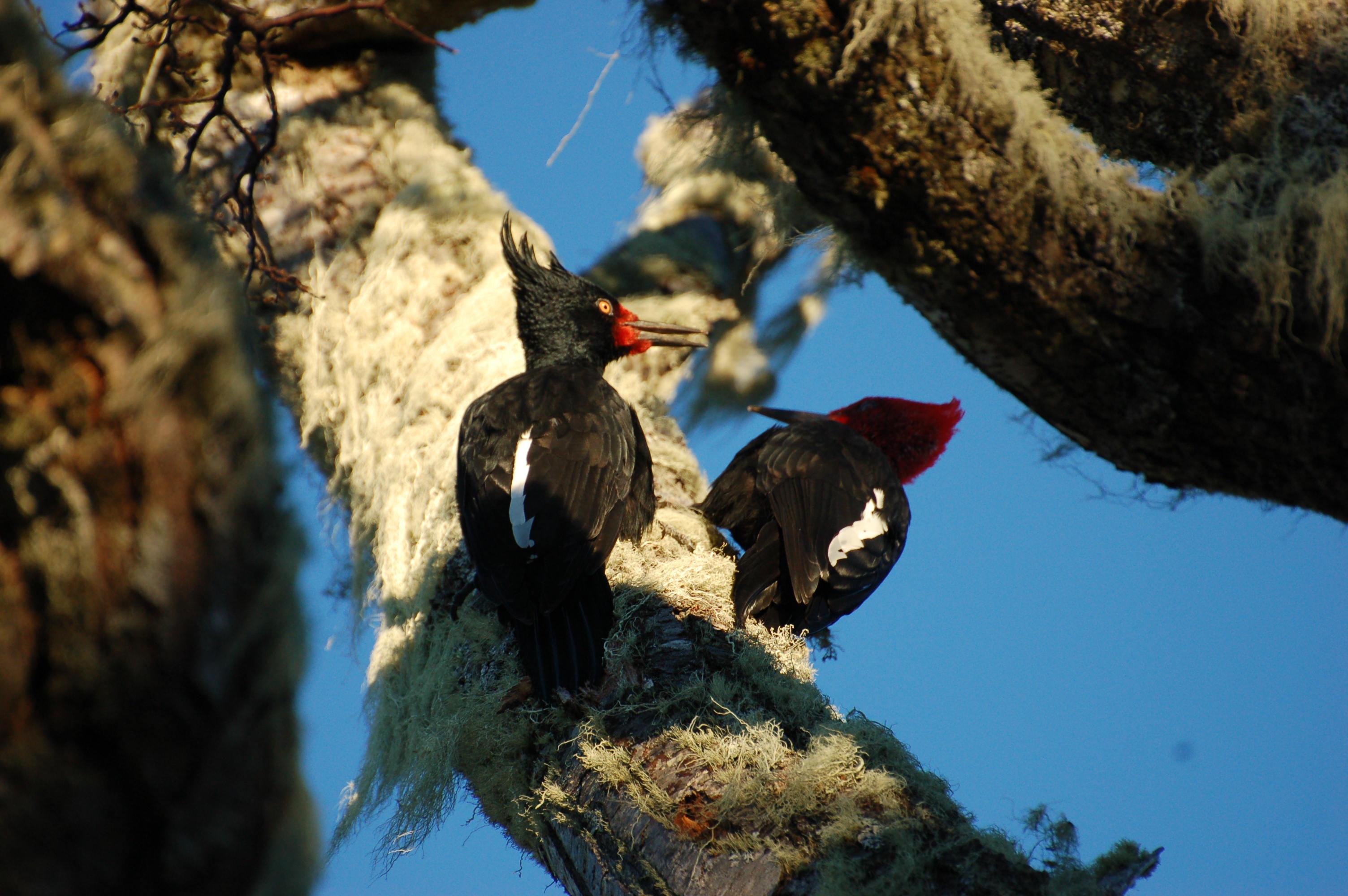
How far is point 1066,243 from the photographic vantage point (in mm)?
1479

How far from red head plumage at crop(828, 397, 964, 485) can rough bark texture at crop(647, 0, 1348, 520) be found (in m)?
2.65

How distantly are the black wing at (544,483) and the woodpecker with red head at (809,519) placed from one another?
1.31 ft

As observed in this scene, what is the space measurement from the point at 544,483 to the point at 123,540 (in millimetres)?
2163

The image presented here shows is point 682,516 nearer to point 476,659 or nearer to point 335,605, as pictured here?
point 476,659

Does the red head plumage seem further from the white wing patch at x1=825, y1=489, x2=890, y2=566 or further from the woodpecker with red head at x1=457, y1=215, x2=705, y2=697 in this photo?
the woodpecker with red head at x1=457, y1=215, x2=705, y2=697

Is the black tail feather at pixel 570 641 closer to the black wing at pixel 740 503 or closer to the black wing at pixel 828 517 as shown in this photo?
the black wing at pixel 828 517

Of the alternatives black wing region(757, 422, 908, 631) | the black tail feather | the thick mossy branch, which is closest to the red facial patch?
black wing region(757, 422, 908, 631)

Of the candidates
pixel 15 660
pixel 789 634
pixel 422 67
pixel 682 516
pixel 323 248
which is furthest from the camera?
pixel 422 67

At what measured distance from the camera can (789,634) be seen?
102 inches

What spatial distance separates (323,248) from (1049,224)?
3.07 meters

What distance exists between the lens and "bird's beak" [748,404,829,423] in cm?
384

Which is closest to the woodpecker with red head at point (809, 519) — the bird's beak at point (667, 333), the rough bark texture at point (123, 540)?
the bird's beak at point (667, 333)

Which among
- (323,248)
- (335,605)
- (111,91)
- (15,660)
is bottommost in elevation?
(15,660)

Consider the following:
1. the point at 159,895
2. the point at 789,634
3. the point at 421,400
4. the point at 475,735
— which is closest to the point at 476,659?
the point at 475,735
